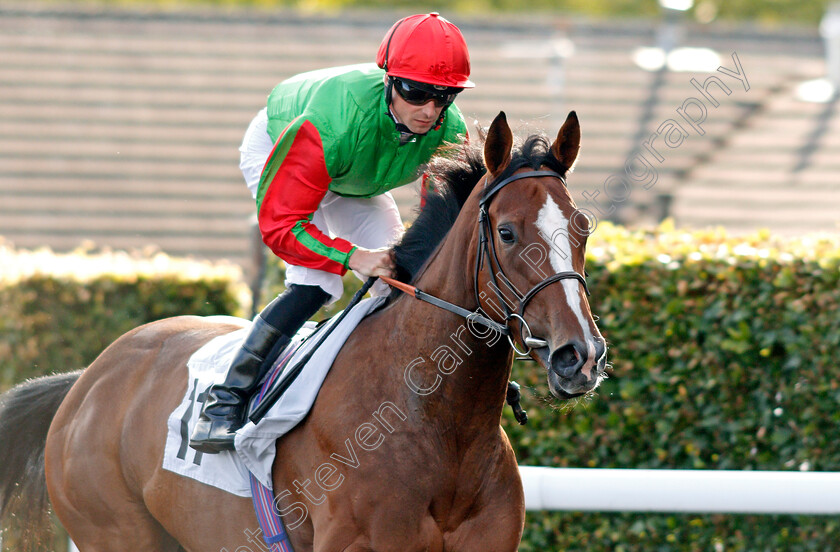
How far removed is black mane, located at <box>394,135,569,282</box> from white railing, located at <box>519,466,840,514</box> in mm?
1274

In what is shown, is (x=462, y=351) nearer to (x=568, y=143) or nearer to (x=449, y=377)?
(x=449, y=377)

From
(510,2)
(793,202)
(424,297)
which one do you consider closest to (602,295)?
(424,297)

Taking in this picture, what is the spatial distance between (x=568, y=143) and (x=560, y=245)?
0.42 meters

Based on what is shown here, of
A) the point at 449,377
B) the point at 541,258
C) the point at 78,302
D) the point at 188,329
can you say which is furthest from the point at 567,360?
the point at 78,302

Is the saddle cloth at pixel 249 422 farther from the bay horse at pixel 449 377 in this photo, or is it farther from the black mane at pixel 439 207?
the black mane at pixel 439 207

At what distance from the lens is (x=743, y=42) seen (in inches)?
583

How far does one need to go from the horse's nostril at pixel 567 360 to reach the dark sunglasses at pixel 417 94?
1054mm

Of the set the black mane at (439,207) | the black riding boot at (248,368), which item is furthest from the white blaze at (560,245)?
the black riding boot at (248,368)

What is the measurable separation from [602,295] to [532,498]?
1.23 m

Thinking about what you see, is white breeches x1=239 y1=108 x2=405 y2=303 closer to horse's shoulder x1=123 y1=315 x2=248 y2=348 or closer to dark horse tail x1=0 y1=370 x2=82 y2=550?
horse's shoulder x1=123 y1=315 x2=248 y2=348

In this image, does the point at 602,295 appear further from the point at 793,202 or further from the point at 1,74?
the point at 1,74

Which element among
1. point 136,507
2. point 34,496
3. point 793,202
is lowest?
point 793,202

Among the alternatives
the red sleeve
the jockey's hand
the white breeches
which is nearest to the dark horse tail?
the white breeches

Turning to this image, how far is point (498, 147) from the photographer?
2703mm
